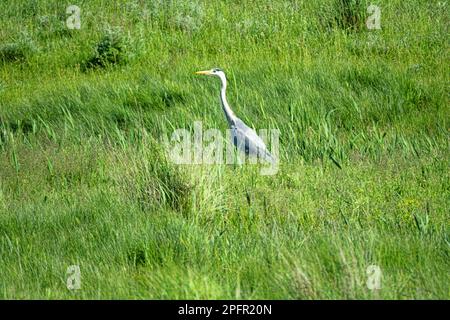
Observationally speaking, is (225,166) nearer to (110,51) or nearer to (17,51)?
(110,51)

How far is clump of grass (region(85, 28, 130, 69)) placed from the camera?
12258mm

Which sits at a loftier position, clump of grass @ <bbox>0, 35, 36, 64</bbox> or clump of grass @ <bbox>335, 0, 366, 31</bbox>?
clump of grass @ <bbox>335, 0, 366, 31</bbox>

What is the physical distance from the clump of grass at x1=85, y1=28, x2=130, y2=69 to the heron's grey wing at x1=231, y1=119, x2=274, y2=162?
3632 mm

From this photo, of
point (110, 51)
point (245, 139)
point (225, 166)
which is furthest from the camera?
point (110, 51)

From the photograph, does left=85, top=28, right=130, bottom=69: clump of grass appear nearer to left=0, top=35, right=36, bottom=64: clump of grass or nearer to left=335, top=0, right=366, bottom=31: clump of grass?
left=0, top=35, right=36, bottom=64: clump of grass

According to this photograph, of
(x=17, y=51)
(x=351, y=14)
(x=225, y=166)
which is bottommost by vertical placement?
(x=225, y=166)

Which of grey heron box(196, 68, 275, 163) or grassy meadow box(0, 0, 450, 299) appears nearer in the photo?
grassy meadow box(0, 0, 450, 299)

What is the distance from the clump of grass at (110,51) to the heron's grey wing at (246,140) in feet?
11.9

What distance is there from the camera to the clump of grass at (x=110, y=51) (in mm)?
12258

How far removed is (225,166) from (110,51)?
485 centimetres

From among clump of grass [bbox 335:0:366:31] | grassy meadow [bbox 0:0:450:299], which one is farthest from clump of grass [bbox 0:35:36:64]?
clump of grass [bbox 335:0:366:31]

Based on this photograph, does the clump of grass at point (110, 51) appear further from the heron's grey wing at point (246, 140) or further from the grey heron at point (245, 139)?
the heron's grey wing at point (246, 140)

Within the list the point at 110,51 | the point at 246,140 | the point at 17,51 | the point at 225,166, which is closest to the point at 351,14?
the point at 110,51

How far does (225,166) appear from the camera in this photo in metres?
8.07
